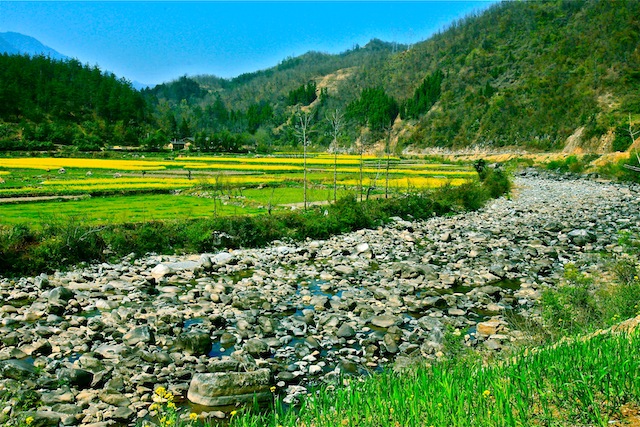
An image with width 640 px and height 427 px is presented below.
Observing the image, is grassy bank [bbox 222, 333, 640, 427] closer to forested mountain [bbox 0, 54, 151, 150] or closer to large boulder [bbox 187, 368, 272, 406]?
large boulder [bbox 187, 368, 272, 406]

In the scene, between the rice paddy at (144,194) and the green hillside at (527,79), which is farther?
the green hillside at (527,79)

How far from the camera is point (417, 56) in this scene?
167 m

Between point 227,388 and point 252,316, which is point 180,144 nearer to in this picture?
point 252,316

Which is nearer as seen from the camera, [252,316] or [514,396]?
[514,396]

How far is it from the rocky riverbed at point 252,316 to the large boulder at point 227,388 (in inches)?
0.8

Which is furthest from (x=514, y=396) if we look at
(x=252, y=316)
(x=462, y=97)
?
(x=462, y=97)

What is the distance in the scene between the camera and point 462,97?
120 meters

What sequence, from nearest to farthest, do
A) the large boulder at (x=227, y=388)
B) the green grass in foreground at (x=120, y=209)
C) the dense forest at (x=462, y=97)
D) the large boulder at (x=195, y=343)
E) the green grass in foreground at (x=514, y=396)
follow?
the green grass in foreground at (x=514, y=396) < the large boulder at (x=227, y=388) < the large boulder at (x=195, y=343) < the green grass in foreground at (x=120, y=209) < the dense forest at (x=462, y=97)

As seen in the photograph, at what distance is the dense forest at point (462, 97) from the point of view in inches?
3226

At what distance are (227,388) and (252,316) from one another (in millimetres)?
3933

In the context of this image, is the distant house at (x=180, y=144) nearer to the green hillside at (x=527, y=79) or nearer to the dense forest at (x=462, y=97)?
the dense forest at (x=462, y=97)

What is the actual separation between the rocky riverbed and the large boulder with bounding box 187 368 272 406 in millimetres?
22

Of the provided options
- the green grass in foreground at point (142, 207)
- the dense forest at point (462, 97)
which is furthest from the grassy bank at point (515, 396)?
the dense forest at point (462, 97)

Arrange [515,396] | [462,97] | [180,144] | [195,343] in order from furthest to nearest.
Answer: [462,97], [180,144], [195,343], [515,396]
